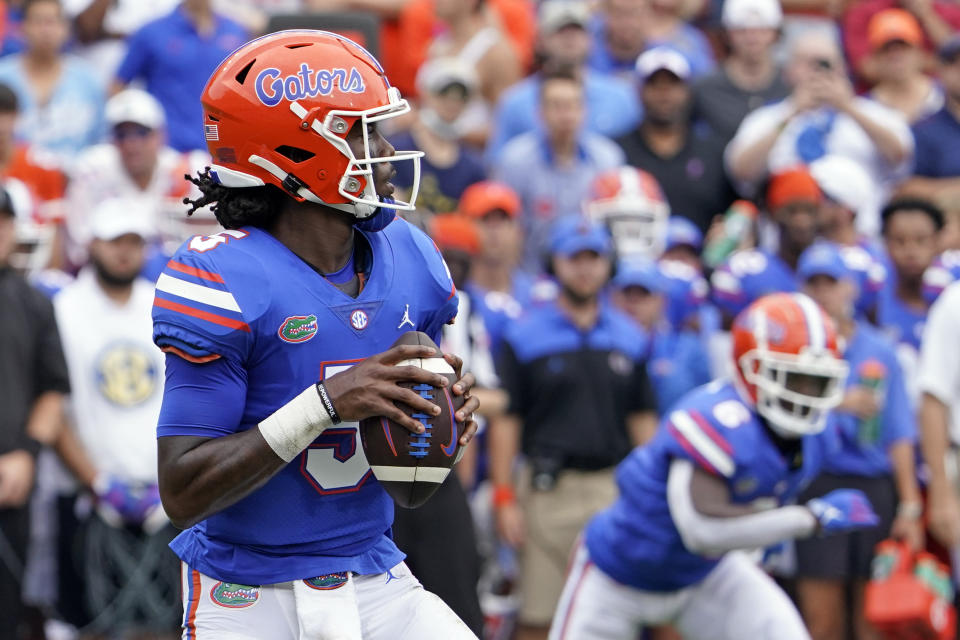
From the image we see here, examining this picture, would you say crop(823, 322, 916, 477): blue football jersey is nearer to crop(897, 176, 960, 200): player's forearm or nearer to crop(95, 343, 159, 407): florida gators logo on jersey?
crop(897, 176, 960, 200): player's forearm

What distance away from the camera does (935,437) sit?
22.2ft

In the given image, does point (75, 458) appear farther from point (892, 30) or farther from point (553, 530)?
point (892, 30)

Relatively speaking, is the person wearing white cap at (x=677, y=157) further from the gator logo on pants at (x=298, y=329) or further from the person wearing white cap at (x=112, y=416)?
the gator logo on pants at (x=298, y=329)

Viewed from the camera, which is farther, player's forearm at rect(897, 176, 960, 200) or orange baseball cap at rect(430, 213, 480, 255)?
player's forearm at rect(897, 176, 960, 200)

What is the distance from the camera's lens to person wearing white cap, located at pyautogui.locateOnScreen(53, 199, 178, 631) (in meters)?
6.42

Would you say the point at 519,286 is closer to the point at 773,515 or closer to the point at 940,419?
the point at 940,419

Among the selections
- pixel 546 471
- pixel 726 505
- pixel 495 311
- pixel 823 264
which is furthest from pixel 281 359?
pixel 823 264

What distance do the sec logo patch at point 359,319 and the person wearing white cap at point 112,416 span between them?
336 cm

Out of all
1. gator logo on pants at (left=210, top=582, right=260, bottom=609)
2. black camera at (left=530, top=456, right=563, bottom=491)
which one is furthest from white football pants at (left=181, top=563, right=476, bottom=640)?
black camera at (left=530, top=456, right=563, bottom=491)

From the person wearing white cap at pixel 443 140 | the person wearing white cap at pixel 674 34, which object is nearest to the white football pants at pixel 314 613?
the person wearing white cap at pixel 443 140

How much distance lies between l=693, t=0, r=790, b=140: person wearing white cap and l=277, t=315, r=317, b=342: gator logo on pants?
5442 mm

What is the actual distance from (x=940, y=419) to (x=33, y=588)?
4.01 m

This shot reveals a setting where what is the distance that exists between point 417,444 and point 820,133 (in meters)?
5.48

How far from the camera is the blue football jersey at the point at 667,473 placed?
5.19 m
